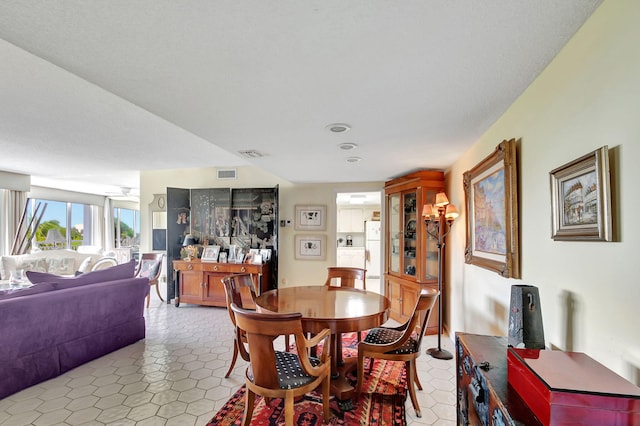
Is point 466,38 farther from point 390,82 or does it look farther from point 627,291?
point 627,291

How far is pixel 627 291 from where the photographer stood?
3.57 feet

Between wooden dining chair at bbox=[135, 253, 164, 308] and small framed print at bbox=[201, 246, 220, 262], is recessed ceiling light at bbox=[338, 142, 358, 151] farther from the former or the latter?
wooden dining chair at bbox=[135, 253, 164, 308]

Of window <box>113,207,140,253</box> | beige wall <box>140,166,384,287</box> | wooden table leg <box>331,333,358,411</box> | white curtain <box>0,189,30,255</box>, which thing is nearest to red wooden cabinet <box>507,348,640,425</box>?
wooden table leg <box>331,333,358,411</box>

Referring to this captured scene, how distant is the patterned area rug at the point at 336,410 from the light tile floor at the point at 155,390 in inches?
4.0

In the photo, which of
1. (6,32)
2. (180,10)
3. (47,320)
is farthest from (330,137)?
(47,320)

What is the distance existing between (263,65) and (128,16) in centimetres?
59

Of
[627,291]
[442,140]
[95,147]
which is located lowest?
[627,291]

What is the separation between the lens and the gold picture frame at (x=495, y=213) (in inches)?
79.2

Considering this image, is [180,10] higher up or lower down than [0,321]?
higher up

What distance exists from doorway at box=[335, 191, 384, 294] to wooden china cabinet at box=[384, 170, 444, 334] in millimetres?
3539

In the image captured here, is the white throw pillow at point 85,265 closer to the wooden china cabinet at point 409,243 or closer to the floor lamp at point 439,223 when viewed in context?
the wooden china cabinet at point 409,243

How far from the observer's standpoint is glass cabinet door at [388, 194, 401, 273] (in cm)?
471

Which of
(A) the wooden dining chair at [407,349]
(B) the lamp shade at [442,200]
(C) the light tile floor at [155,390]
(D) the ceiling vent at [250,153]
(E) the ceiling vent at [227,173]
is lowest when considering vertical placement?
(C) the light tile floor at [155,390]

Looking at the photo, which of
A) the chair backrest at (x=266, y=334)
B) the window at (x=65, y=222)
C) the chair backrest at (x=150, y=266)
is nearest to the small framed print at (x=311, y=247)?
the chair backrest at (x=150, y=266)
